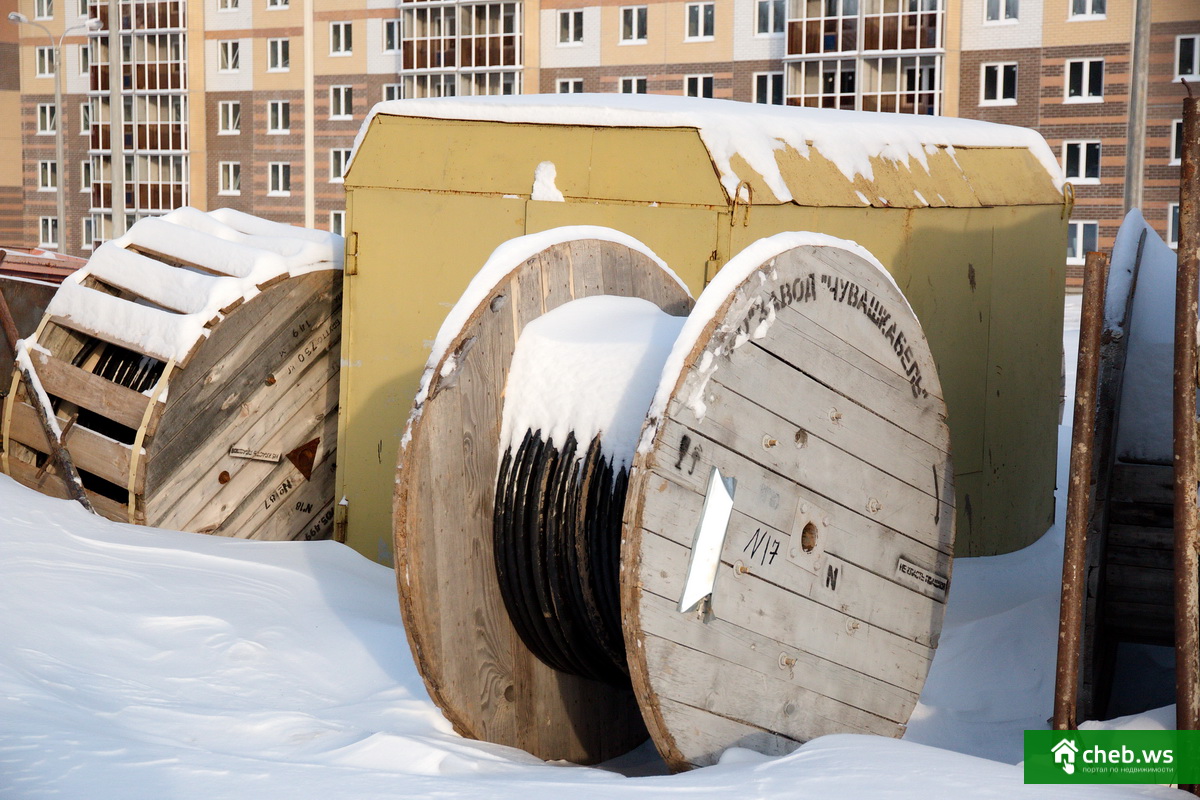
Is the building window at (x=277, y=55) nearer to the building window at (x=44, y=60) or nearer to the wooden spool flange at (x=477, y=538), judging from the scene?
the building window at (x=44, y=60)

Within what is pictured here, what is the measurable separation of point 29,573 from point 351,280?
2.28m

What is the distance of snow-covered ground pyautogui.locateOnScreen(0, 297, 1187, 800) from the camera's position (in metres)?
3.57

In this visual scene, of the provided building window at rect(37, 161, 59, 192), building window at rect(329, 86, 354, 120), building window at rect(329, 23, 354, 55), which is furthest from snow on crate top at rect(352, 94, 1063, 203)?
building window at rect(37, 161, 59, 192)

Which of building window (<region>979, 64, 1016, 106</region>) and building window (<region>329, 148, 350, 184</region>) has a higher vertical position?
building window (<region>979, 64, 1016, 106</region>)

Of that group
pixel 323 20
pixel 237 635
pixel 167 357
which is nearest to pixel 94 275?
pixel 167 357

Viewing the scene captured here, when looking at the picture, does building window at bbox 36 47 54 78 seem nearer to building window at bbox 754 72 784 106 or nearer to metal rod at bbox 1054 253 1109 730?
building window at bbox 754 72 784 106

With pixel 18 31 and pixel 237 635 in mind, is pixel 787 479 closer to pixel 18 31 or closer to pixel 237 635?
pixel 237 635

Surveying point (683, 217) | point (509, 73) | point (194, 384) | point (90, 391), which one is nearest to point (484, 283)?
point (683, 217)

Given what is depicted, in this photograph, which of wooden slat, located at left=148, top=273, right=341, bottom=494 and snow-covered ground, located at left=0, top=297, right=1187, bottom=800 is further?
wooden slat, located at left=148, top=273, right=341, bottom=494

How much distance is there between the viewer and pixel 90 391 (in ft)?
22.3

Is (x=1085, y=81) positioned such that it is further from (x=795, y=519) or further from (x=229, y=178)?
(x=795, y=519)

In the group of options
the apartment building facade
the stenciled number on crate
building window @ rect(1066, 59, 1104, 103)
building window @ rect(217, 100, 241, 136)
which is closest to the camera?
the stenciled number on crate

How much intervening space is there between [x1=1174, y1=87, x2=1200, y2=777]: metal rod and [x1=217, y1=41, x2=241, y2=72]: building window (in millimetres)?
40873

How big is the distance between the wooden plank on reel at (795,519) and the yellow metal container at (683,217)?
1546 millimetres
